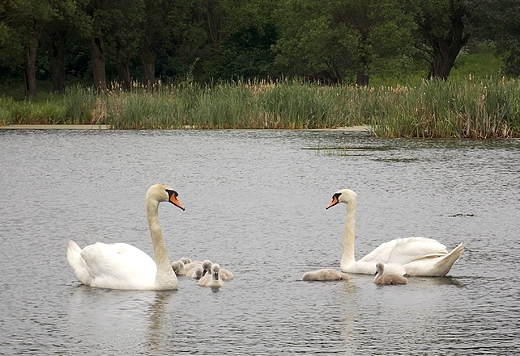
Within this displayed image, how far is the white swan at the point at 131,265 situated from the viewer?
10.4 meters

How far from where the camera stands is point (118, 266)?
414 inches

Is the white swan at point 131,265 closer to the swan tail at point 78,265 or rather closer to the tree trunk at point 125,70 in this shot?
the swan tail at point 78,265

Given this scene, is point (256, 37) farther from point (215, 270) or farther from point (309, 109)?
point (215, 270)

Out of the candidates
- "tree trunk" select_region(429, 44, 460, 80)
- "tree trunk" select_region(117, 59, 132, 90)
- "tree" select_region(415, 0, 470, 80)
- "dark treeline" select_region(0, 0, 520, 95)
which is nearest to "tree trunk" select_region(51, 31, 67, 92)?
"dark treeline" select_region(0, 0, 520, 95)

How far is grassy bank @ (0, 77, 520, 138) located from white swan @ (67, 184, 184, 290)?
19.3 metres

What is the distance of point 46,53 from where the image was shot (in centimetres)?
7794

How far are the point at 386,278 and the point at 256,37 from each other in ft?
223

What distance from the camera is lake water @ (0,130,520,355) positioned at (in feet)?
28.1

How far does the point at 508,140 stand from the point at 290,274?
1954 cm

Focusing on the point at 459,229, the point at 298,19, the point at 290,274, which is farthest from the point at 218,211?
the point at 298,19

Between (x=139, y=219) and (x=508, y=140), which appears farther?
(x=508, y=140)

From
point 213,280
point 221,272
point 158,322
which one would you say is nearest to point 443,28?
point 221,272

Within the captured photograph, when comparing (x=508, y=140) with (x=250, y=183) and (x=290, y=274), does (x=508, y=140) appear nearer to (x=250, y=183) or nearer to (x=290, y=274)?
(x=250, y=183)

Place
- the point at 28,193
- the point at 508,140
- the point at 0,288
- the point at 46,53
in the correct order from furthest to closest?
the point at 46,53, the point at 508,140, the point at 28,193, the point at 0,288
